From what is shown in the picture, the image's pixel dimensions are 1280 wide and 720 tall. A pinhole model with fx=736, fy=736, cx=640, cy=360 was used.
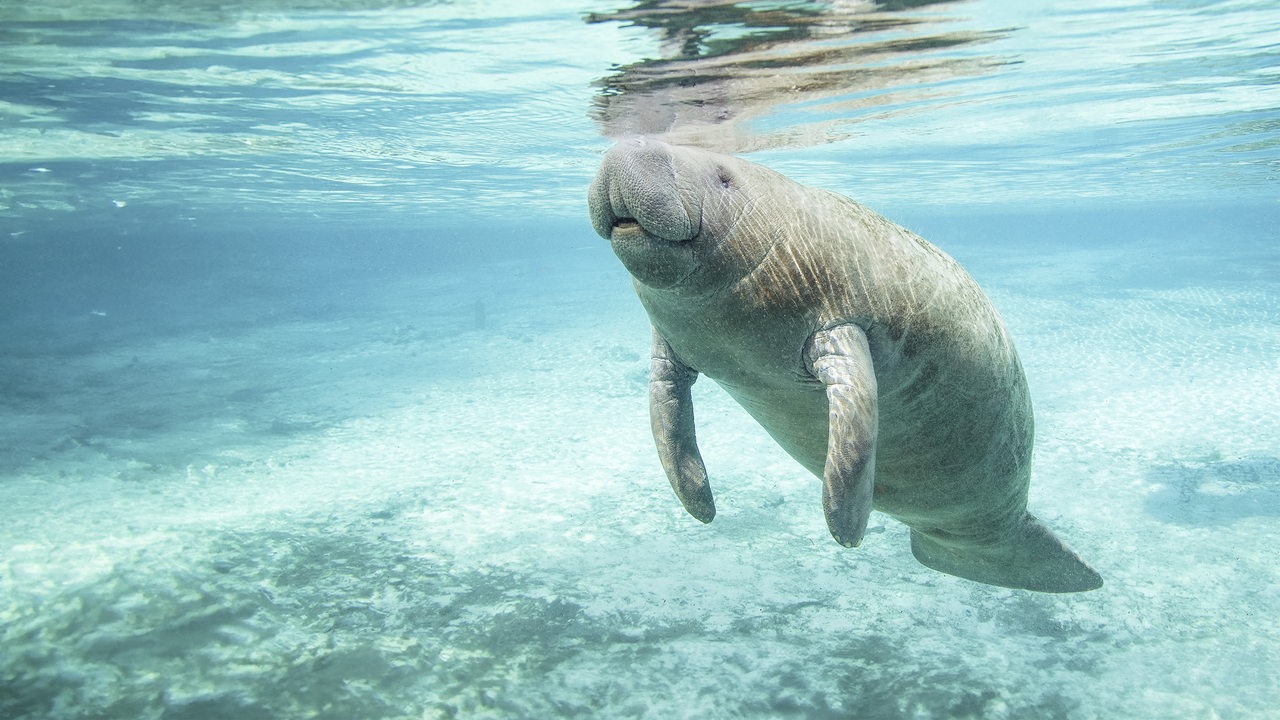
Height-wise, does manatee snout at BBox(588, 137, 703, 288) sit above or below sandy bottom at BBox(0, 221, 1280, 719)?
above

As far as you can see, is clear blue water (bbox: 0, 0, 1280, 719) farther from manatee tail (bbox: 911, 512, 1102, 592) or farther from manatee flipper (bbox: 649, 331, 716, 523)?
manatee flipper (bbox: 649, 331, 716, 523)

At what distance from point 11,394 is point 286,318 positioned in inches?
572

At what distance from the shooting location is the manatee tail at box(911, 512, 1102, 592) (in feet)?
14.9

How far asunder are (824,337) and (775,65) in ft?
24.0

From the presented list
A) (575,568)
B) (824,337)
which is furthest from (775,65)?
(824,337)

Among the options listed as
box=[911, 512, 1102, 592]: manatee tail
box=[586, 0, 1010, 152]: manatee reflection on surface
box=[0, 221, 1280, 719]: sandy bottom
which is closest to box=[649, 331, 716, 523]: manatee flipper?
box=[0, 221, 1280, 719]: sandy bottom

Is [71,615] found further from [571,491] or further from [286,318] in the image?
[286,318]

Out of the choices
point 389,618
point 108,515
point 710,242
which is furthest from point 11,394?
point 710,242

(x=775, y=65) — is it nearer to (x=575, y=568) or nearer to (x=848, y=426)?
(x=575, y=568)

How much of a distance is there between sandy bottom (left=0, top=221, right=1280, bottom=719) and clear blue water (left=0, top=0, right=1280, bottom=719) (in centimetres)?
4

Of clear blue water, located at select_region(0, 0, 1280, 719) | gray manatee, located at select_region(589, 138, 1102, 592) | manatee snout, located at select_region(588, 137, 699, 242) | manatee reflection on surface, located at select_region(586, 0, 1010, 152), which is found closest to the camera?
manatee snout, located at select_region(588, 137, 699, 242)

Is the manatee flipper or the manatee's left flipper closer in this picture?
the manatee's left flipper

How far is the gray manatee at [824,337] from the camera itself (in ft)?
9.52

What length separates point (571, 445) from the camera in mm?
10250
